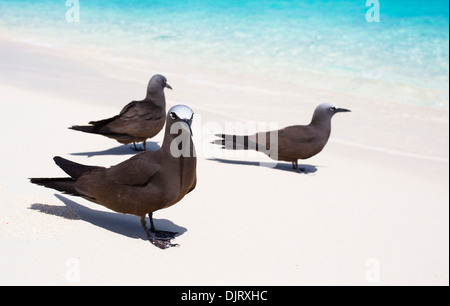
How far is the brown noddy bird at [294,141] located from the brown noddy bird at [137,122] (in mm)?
745

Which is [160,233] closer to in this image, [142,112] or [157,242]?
[157,242]

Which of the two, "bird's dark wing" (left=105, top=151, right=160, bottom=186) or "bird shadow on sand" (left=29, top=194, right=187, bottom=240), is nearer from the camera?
"bird's dark wing" (left=105, top=151, right=160, bottom=186)

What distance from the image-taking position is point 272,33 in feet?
67.1

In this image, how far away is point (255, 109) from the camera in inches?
389

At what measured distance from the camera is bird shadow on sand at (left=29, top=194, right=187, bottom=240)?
402cm

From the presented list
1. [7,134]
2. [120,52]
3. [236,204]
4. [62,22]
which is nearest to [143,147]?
[7,134]

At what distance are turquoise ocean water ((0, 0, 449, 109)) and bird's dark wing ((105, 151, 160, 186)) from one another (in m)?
10.1

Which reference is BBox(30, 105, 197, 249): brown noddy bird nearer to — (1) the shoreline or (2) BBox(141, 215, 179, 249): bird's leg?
(2) BBox(141, 215, 179, 249): bird's leg

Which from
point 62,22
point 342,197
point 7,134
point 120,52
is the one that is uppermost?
point 62,22

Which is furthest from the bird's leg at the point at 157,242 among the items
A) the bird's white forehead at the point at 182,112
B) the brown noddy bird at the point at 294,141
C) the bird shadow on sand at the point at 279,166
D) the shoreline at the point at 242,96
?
the shoreline at the point at 242,96

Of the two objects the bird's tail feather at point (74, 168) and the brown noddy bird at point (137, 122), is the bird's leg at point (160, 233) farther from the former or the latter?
the brown noddy bird at point (137, 122)

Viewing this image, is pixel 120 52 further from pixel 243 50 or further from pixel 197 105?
pixel 197 105

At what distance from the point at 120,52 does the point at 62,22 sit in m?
6.60

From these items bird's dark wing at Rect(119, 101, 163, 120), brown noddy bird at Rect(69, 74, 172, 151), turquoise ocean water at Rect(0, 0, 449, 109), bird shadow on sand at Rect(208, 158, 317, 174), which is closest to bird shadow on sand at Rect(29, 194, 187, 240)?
brown noddy bird at Rect(69, 74, 172, 151)
